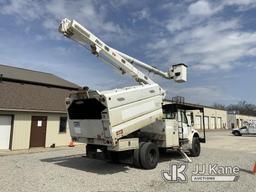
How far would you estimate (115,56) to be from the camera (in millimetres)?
12914

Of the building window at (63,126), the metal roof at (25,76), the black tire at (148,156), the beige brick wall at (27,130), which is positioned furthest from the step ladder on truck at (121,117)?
the metal roof at (25,76)

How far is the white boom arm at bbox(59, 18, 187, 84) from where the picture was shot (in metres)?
11.3

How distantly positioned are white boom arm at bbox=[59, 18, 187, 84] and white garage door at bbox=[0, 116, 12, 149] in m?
9.18

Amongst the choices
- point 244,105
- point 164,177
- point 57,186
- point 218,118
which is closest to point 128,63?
point 164,177

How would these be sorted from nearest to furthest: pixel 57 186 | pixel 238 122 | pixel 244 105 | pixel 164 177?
pixel 57 186 → pixel 164 177 → pixel 238 122 → pixel 244 105

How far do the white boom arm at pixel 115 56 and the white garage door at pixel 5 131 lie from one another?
30.1 feet

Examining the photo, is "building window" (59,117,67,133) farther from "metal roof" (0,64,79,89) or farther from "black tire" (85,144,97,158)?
"black tire" (85,144,97,158)

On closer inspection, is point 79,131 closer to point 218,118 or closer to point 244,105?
point 218,118

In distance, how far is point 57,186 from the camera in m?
8.62

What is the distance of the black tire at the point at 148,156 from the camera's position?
11.4 meters

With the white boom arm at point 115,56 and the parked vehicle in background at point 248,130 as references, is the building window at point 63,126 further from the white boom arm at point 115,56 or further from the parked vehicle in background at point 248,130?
the parked vehicle in background at point 248,130

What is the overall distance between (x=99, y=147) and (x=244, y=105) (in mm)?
144079

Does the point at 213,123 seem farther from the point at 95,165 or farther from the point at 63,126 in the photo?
the point at 95,165

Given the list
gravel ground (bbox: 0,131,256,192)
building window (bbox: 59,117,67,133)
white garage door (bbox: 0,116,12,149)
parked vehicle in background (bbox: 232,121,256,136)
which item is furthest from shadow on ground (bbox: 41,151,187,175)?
parked vehicle in background (bbox: 232,121,256,136)
